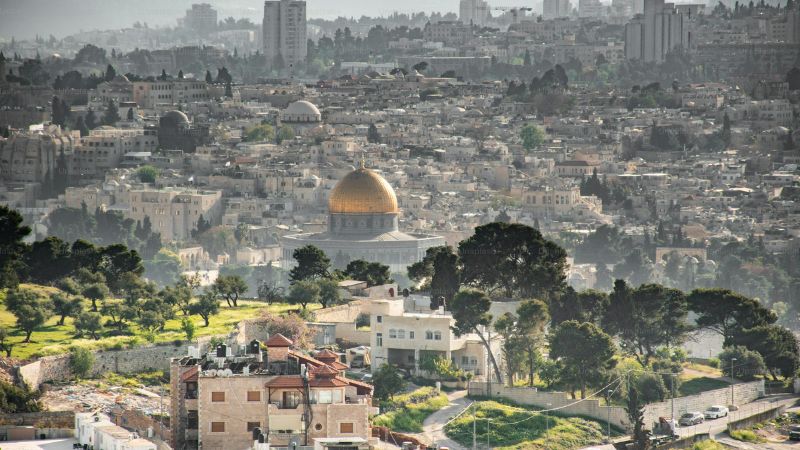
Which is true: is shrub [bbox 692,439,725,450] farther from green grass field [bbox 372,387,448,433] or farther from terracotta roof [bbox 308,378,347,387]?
terracotta roof [bbox 308,378,347,387]

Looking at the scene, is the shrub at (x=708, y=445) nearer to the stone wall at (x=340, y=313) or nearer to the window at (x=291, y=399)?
the stone wall at (x=340, y=313)

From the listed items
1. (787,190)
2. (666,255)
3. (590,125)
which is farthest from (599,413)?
(590,125)

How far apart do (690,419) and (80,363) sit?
604 inches

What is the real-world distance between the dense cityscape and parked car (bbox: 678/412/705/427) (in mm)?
103

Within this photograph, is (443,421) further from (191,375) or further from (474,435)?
(191,375)

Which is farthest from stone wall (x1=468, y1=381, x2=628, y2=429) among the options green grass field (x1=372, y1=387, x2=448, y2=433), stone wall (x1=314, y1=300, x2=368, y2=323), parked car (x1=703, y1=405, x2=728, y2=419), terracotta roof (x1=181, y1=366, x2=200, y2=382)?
terracotta roof (x1=181, y1=366, x2=200, y2=382)

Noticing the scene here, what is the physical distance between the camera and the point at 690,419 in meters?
69.1

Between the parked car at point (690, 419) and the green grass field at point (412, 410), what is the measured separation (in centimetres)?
633

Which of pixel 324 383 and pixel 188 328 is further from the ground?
pixel 324 383

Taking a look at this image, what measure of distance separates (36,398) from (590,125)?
113819mm

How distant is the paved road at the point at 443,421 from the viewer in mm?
61906

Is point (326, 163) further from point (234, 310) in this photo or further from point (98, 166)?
point (234, 310)

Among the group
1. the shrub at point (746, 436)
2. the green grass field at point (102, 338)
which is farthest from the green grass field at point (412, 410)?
the shrub at point (746, 436)

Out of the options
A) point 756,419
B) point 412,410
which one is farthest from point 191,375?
point 756,419
